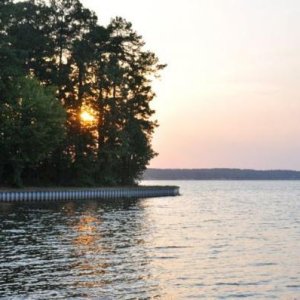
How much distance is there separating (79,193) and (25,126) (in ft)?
46.9

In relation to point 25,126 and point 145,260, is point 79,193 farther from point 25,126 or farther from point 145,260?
point 145,260

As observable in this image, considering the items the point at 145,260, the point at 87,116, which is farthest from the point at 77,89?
the point at 145,260

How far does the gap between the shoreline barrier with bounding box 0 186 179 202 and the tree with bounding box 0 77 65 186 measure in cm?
404

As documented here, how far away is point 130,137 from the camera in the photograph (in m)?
98.1

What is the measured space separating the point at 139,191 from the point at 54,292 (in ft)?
266

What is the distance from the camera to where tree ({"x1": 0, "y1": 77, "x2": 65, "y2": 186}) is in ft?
248

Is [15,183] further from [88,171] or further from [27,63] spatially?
[27,63]

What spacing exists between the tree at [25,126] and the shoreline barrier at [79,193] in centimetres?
404

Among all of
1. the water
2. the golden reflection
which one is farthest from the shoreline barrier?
the water

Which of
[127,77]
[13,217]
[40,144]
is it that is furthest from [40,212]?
[127,77]

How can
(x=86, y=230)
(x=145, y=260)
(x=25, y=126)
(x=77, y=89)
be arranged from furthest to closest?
(x=77, y=89) < (x=25, y=126) < (x=86, y=230) < (x=145, y=260)

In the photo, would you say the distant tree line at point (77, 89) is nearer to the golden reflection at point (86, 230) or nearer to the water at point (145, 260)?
the golden reflection at point (86, 230)

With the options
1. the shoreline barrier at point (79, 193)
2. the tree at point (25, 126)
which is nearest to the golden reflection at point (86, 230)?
the shoreline barrier at point (79, 193)

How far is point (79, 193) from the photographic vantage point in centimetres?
8488
